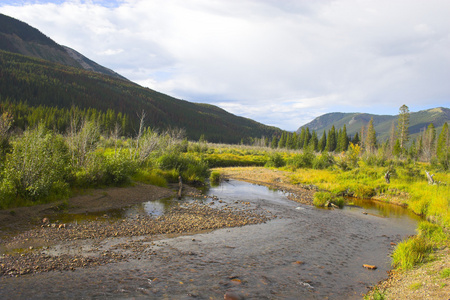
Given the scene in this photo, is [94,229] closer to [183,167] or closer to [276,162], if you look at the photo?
[183,167]

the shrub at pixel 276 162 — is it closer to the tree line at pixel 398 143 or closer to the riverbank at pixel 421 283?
the tree line at pixel 398 143

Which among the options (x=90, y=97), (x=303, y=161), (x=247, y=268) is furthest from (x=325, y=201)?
(x=90, y=97)

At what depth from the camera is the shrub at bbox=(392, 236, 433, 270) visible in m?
9.63

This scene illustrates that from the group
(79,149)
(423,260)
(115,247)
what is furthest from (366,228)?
(79,149)

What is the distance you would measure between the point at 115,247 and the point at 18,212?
571 cm

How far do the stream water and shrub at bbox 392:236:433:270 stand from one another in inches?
17.3

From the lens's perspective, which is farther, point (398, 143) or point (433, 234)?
point (398, 143)

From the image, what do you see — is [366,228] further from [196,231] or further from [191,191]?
[191,191]

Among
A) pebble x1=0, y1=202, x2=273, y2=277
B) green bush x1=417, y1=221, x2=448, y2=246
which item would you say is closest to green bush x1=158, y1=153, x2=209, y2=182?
pebble x1=0, y1=202, x2=273, y2=277

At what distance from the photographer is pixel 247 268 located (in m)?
9.17

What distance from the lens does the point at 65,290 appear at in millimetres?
6957

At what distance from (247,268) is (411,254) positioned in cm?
573

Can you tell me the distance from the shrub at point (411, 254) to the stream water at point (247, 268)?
44 centimetres

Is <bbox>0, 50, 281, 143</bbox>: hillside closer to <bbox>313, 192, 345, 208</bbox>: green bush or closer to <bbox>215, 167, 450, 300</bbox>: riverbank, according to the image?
<bbox>313, 192, 345, 208</bbox>: green bush
